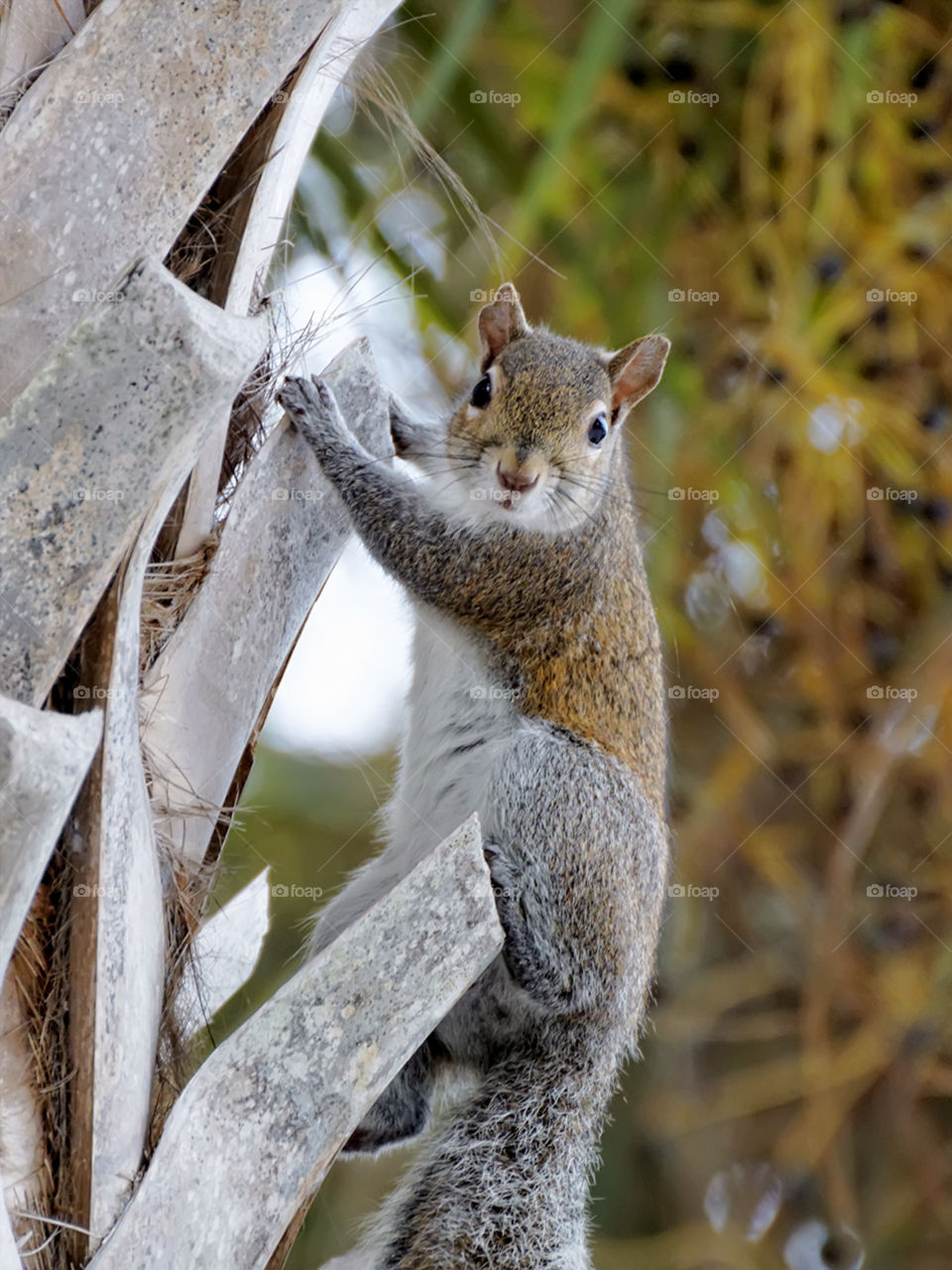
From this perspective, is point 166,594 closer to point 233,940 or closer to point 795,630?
point 233,940

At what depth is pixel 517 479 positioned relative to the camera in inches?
69.4

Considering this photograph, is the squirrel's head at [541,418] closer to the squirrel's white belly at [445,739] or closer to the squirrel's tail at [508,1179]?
the squirrel's white belly at [445,739]

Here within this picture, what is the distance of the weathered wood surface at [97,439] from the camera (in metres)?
0.81

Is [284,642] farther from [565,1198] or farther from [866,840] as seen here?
[866,840]

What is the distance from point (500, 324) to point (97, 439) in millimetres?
1285

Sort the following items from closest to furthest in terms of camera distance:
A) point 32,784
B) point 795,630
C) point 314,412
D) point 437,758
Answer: point 32,784, point 314,412, point 437,758, point 795,630

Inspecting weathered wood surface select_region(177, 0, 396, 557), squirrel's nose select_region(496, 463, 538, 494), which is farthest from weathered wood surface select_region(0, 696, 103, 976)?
squirrel's nose select_region(496, 463, 538, 494)

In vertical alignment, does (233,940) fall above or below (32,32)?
below

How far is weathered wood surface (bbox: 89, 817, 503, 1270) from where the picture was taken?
36.5 inches

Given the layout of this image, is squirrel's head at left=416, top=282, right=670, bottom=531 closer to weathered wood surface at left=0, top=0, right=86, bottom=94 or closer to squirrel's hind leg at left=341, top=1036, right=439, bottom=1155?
squirrel's hind leg at left=341, top=1036, right=439, bottom=1155

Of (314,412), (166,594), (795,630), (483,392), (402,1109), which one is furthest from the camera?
(795,630)

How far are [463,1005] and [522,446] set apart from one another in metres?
0.72

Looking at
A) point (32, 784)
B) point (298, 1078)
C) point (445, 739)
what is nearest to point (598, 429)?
point (445, 739)

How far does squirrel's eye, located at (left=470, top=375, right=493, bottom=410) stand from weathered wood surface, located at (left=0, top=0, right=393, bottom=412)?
0.91m
